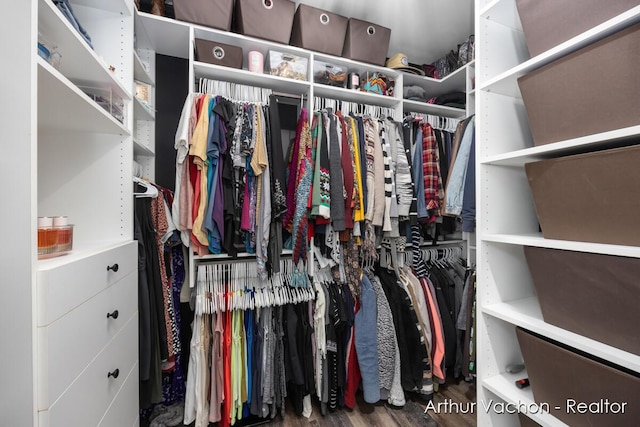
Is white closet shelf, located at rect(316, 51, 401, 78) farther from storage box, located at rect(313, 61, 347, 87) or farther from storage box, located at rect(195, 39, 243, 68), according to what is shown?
storage box, located at rect(195, 39, 243, 68)

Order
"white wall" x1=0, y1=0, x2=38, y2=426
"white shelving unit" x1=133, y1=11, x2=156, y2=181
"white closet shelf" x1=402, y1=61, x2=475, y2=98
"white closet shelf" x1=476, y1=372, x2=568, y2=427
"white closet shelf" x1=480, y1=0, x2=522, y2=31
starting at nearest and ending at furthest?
"white wall" x1=0, y1=0, x2=38, y2=426
"white closet shelf" x1=476, y1=372, x2=568, y2=427
"white closet shelf" x1=480, y1=0, x2=522, y2=31
"white shelving unit" x1=133, y1=11, x2=156, y2=181
"white closet shelf" x1=402, y1=61, x2=475, y2=98

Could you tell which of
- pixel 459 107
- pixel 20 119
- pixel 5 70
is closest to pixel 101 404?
pixel 20 119

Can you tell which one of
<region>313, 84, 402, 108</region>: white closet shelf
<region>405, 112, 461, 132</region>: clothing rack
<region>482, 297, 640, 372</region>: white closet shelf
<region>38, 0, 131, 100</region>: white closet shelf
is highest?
<region>313, 84, 402, 108</region>: white closet shelf

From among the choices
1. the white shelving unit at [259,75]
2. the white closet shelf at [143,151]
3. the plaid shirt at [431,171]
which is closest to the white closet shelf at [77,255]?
the white shelving unit at [259,75]

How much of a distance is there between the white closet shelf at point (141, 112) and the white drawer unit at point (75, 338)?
0.98 meters

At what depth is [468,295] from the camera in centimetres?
178

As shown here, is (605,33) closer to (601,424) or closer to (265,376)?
(601,424)

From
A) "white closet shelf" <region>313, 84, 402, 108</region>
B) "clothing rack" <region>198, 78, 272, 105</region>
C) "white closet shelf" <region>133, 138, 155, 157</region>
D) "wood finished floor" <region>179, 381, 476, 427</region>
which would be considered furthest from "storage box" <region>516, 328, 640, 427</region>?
"white closet shelf" <region>133, 138, 155, 157</region>

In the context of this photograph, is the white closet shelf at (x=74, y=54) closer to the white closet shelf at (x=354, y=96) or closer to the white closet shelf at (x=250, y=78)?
the white closet shelf at (x=250, y=78)

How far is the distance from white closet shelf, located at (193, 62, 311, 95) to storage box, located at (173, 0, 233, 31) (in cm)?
24

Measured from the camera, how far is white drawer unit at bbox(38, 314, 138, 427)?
0.63 m

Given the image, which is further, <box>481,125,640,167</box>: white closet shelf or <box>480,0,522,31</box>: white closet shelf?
<box>480,0,522,31</box>: white closet shelf

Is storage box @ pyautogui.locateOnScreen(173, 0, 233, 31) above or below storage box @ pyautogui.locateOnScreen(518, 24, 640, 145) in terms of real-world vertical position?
above

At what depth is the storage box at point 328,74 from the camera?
1672 millimetres
